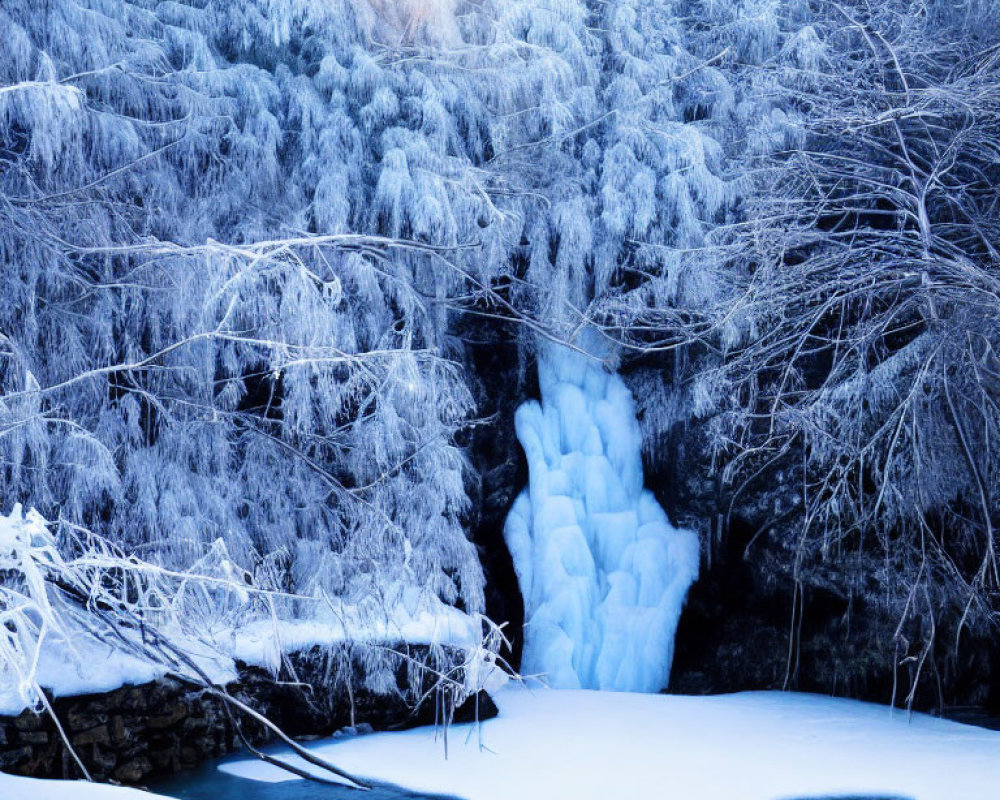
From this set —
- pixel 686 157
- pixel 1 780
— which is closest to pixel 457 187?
pixel 686 157

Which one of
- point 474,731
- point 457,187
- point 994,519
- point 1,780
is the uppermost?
point 457,187

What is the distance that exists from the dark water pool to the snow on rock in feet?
6.21

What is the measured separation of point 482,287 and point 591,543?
155cm

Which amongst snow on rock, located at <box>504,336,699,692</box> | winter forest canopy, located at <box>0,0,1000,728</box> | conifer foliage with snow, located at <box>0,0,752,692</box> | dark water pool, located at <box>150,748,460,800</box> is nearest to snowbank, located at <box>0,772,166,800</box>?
winter forest canopy, located at <box>0,0,1000,728</box>

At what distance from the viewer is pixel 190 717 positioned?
4.09 metres

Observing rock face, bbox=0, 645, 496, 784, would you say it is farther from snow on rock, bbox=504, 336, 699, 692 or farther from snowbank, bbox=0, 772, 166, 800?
snowbank, bbox=0, 772, 166, 800

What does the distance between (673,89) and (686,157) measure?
601 mm

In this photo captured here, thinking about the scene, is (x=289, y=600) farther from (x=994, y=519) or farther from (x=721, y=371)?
(x=994, y=519)

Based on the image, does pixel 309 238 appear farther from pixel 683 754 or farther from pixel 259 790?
pixel 683 754

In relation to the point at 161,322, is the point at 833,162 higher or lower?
higher

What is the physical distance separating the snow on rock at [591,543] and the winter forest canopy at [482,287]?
133mm

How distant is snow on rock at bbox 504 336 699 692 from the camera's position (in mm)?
5496

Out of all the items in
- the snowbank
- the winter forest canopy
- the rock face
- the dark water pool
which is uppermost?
the winter forest canopy

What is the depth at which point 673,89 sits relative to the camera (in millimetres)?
5742
